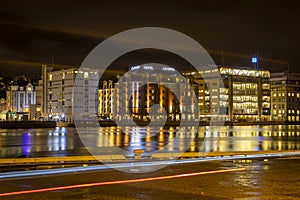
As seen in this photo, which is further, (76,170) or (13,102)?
(13,102)

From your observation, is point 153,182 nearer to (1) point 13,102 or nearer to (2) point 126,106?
(2) point 126,106

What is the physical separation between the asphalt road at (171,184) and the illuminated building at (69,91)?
528 ft

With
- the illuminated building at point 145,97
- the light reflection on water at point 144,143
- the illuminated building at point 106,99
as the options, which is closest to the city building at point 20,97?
the illuminated building at point 106,99

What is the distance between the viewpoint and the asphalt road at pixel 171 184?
12.4 m

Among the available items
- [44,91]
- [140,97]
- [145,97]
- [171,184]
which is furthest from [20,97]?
[171,184]

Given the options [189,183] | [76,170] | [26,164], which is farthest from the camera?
[26,164]

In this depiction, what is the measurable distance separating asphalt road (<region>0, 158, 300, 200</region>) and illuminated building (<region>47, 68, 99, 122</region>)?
161 meters

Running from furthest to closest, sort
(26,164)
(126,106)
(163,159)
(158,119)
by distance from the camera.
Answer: (158,119) < (126,106) < (163,159) < (26,164)

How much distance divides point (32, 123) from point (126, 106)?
2380 inches

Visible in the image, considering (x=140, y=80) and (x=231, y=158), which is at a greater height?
(x=140, y=80)

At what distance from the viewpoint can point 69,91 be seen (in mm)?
181125

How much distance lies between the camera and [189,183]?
579 inches

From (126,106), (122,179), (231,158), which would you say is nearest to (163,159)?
(231,158)

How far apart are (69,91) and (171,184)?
169979 mm
